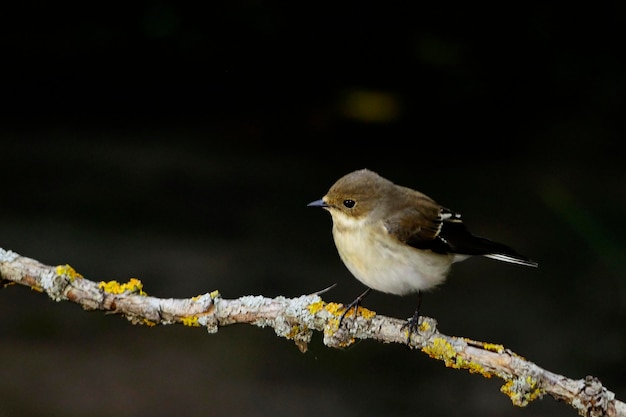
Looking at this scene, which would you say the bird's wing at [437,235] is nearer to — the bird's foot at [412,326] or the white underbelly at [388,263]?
the white underbelly at [388,263]

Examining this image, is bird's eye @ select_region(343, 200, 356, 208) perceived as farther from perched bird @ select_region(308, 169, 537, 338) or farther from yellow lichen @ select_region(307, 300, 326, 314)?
yellow lichen @ select_region(307, 300, 326, 314)

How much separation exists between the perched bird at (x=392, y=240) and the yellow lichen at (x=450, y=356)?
0.62 ft

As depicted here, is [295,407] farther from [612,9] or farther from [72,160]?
[612,9]

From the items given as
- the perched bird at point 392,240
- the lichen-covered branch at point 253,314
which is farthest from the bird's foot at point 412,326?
the perched bird at point 392,240

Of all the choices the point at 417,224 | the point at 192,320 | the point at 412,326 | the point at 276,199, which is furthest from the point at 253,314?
the point at 276,199

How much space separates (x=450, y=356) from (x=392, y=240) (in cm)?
37

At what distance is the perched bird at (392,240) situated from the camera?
7.52 ft

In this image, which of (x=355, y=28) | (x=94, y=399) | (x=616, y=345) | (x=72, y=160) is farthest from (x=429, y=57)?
(x=94, y=399)

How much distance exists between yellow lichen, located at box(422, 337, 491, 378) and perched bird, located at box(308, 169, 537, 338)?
0.19 m

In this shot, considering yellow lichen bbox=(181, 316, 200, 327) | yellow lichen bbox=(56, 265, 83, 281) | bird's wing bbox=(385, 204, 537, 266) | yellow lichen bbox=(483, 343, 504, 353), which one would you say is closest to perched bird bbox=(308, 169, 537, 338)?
bird's wing bbox=(385, 204, 537, 266)

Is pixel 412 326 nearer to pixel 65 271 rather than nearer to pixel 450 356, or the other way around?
pixel 450 356

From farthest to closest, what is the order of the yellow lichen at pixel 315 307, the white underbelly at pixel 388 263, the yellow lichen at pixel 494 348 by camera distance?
1. the white underbelly at pixel 388 263
2. the yellow lichen at pixel 315 307
3. the yellow lichen at pixel 494 348

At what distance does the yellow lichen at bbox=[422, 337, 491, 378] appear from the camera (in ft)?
6.71

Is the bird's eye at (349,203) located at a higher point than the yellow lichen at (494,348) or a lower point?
higher
